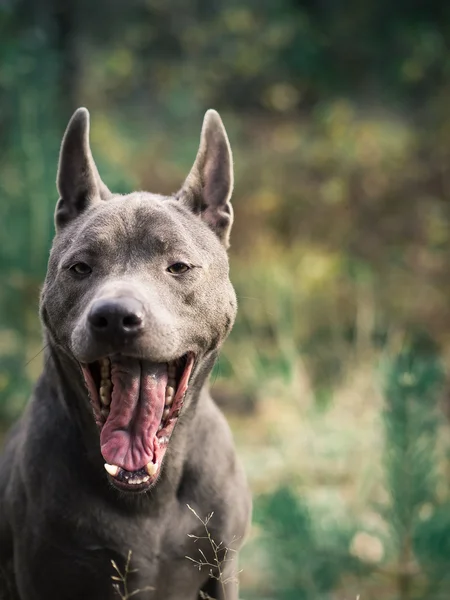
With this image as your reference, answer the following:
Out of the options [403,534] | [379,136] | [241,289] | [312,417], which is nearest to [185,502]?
[403,534]

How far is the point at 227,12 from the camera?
10.2 metres

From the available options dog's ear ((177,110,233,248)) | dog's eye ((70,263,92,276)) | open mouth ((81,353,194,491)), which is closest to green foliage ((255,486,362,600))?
dog's ear ((177,110,233,248))

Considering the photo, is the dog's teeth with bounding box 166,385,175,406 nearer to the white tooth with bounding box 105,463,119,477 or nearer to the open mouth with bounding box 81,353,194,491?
the open mouth with bounding box 81,353,194,491

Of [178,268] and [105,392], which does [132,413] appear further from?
[178,268]

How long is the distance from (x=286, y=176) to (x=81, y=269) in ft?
25.4

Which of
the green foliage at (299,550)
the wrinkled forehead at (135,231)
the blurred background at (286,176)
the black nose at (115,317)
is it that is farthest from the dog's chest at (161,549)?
the blurred background at (286,176)

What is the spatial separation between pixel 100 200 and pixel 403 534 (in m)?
2.65

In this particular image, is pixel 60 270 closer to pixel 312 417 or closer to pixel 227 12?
pixel 312 417

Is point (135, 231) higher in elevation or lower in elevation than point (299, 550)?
higher

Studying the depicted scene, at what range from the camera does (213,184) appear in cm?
315

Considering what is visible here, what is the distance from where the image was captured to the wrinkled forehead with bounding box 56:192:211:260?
2729 mm

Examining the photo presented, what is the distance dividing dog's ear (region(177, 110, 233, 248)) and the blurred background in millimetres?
2438

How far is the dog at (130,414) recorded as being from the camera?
2621 millimetres

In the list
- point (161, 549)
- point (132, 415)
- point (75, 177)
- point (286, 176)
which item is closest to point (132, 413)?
point (132, 415)
